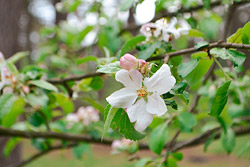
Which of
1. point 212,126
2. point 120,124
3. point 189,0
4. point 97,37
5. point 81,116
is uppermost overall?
point 189,0

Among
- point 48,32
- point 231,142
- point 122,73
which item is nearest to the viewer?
point 122,73

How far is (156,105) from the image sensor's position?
42 centimetres

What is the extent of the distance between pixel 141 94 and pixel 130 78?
0.11 ft

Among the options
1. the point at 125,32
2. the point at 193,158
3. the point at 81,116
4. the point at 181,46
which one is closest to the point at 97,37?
the point at 125,32

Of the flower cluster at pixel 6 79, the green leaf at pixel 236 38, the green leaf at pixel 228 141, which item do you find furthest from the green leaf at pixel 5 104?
the green leaf at pixel 228 141

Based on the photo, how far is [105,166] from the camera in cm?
601

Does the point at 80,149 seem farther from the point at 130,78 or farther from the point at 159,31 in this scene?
the point at 130,78

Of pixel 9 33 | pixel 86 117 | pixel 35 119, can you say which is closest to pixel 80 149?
pixel 86 117

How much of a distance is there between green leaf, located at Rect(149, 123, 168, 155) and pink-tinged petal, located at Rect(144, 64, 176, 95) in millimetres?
545

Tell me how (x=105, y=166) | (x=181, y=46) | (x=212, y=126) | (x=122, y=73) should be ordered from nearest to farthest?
(x=122, y=73) < (x=212, y=126) < (x=181, y=46) < (x=105, y=166)

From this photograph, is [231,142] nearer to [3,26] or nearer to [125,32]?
[125,32]

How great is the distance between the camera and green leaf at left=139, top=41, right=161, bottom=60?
0.56 m

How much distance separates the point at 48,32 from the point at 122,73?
66.1 inches

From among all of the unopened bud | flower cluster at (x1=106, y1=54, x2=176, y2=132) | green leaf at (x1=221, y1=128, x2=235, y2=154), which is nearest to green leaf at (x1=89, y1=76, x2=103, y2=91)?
the unopened bud
